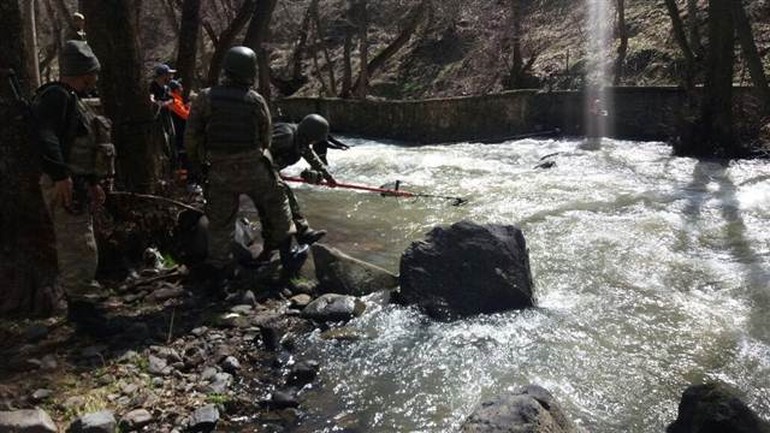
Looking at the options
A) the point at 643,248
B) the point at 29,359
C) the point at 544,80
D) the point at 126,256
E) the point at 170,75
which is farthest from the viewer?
the point at 544,80

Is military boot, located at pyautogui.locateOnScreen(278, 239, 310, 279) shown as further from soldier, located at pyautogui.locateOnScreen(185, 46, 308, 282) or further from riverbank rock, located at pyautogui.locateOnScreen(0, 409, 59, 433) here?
riverbank rock, located at pyautogui.locateOnScreen(0, 409, 59, 433)

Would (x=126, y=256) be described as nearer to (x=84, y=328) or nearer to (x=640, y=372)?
(x=84, y=328)

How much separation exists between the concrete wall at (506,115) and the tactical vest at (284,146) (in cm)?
1027

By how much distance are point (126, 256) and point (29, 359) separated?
6.39 ft

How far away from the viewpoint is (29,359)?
4.34 m

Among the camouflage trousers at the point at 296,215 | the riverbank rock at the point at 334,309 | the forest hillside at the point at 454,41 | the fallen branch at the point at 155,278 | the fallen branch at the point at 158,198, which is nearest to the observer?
the riverbank rock at the point at 334,309

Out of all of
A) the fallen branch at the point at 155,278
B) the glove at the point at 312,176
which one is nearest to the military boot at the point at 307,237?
the glove at the point at 312,176

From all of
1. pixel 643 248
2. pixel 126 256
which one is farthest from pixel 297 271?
pixel 643 248

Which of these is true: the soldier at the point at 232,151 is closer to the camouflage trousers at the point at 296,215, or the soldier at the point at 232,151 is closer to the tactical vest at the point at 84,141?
the tactical vest at the point at 84,141

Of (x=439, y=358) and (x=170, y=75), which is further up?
(x=170, y=75)

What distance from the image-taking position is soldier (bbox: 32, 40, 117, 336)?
14.3 feet

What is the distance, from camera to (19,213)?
4805 millimetres

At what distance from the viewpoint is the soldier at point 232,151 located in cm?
538

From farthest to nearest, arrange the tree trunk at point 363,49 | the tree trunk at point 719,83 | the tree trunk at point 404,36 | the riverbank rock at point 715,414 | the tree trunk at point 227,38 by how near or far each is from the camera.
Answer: the tree trunk at point 404,36 → the tree trunk at point 363,49 → the tree trunk at point 719,83 → the tree trunk at point 227,38 → the riverbank rock at point 715,414
